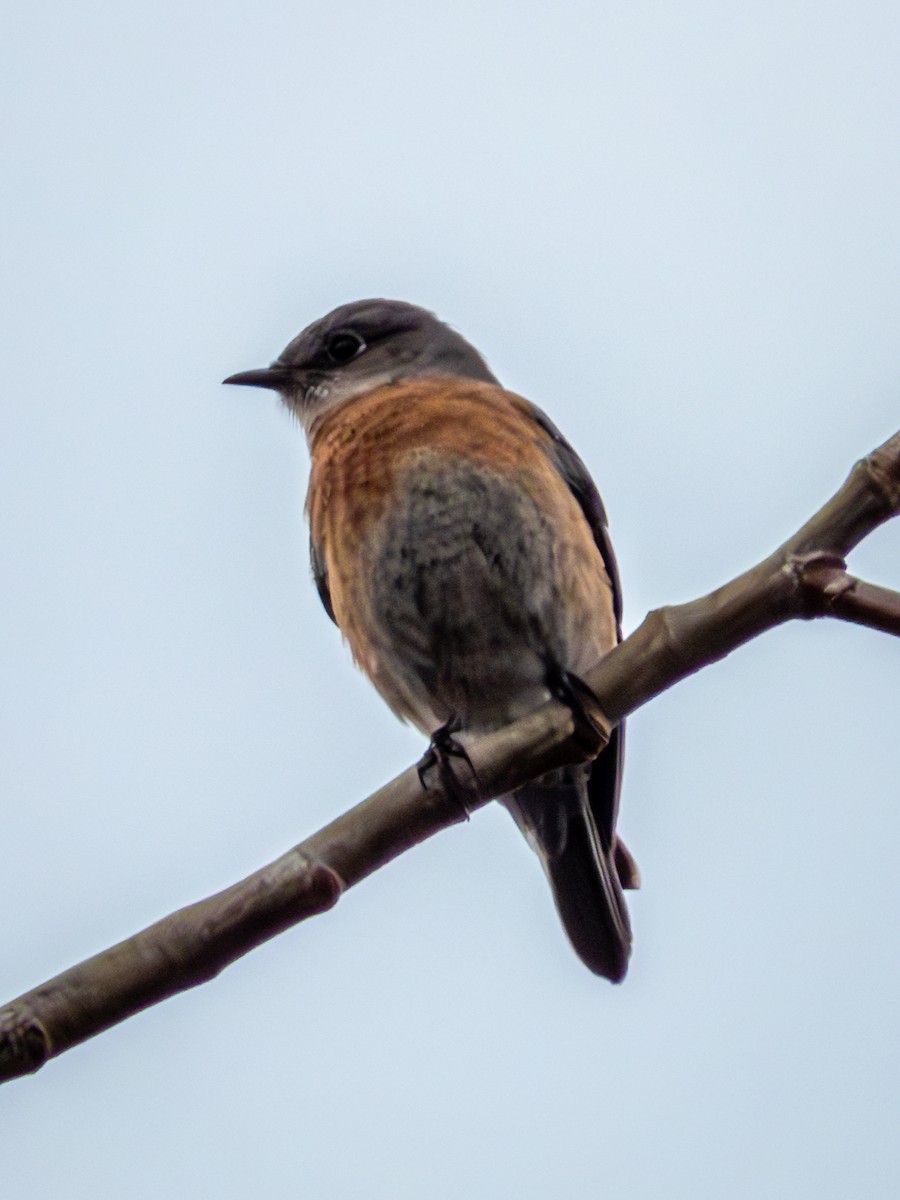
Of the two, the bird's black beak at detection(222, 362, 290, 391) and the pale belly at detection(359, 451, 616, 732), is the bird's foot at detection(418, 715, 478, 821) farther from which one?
the bird's black beak at detection(222, 362, 290, 391)

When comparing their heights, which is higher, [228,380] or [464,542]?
[228,380]

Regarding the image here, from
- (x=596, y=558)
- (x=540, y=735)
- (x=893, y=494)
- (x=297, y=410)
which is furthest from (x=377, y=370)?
(x=893, y=494)

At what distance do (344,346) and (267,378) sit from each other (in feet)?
1.38

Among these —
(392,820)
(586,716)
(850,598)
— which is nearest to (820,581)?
(850,598)

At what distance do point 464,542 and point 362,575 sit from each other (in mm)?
491

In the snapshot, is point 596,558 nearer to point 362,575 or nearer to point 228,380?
point 362,575

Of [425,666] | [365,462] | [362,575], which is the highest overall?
[365,462]

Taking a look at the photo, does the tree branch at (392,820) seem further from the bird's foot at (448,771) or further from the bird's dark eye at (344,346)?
the bird's dark eye at (344,346)

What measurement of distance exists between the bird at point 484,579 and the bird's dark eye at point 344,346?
75 centimetres

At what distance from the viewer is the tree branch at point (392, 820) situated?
9.88 feet

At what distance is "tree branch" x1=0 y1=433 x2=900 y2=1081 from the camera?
3012 millimetres

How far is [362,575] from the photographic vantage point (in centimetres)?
584

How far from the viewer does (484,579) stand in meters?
5.55

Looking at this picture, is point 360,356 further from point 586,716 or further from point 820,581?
point 820,581
